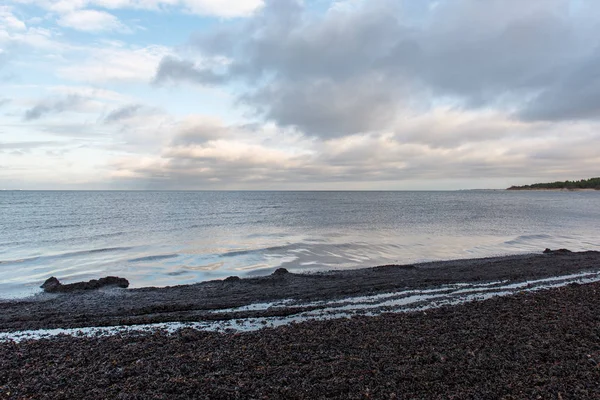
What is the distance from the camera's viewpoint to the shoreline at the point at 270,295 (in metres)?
9.88

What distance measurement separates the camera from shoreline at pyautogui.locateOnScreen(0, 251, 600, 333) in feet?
32.4

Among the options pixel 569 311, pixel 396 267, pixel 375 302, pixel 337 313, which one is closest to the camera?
pixel 569 311

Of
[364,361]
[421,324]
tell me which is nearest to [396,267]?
[421,324]

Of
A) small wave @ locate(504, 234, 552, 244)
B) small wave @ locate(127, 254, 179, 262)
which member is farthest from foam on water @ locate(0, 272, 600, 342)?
small wave @ locate(504, 234, 552, 244)

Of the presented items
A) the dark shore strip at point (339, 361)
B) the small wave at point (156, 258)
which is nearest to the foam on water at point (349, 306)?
the dark shore strip at point (339, 361)

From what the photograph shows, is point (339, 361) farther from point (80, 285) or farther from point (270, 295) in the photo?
point (80, 285)

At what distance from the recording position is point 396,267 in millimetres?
16984

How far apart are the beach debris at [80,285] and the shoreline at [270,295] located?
0.56 meters

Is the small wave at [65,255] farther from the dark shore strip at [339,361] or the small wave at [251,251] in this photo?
the dark shore strip at [339,361]

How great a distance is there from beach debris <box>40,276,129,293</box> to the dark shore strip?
6338 millimetres

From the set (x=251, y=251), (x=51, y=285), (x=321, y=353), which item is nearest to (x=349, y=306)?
(x=321, y=353)

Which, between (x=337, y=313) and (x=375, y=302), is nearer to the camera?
(x=337, y=313)

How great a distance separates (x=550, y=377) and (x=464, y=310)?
3726 mm

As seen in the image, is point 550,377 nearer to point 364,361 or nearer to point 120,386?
point 364,361
